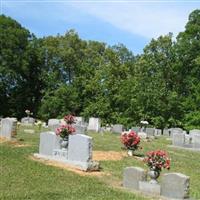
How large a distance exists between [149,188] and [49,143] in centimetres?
608

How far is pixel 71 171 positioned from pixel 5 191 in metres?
4.31

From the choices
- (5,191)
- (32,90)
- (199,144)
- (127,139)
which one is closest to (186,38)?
(32,90)

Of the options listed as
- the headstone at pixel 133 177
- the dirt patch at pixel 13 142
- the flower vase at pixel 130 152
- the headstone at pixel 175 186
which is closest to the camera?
the headstone at pixel 175 186

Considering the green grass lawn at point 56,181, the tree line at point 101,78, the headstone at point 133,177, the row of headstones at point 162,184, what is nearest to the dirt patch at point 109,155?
the green grass lawn at point 56,181

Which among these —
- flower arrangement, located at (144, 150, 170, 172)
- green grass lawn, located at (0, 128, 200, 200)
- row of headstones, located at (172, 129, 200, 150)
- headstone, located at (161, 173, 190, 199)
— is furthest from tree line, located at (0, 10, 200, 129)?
headstone, located at (161, 173, 190, 199)

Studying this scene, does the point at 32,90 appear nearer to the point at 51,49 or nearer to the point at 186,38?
the point at 51,49

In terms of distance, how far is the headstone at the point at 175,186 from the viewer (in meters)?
13.3

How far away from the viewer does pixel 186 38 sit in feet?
187

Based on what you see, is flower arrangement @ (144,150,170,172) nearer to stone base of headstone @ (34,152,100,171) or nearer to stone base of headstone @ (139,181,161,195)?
stone base of headstone @ (139,181,161,195)

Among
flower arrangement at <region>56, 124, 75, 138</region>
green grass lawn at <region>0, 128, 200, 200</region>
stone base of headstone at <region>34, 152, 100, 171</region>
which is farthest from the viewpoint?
flower arrangement at <region>56, 124, 75, 138</region>

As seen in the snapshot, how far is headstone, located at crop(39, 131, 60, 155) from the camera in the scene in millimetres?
18828

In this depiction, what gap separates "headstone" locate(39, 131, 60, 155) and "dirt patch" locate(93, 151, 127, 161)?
6.19 feet

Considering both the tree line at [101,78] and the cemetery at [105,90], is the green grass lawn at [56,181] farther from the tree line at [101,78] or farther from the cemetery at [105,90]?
the tree line at [101,78]

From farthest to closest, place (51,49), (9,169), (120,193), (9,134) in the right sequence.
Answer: (51,49) → (9,134) → (9,169) → (120,193)
